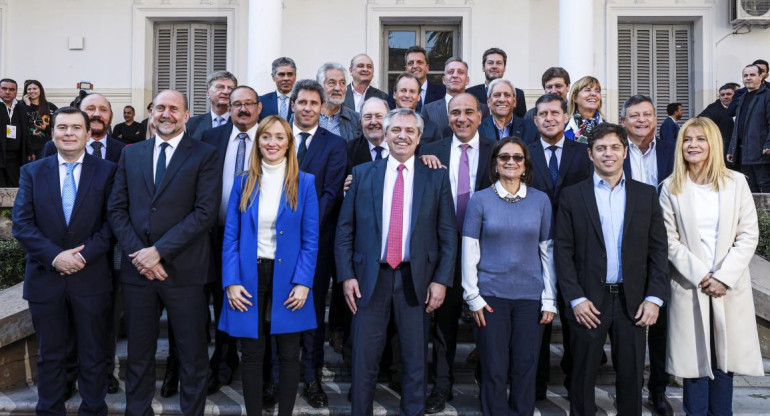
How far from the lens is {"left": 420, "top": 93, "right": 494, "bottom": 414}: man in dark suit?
4.35m

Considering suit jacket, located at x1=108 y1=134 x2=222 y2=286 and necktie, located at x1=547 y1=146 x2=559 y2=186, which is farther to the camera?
necktie, located at x1=547 y1=146 x2=559 y2=186

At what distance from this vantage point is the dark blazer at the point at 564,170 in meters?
4.43

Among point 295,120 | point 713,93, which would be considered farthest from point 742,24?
point 295,120

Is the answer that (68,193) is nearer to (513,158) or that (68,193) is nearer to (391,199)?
(391,199)

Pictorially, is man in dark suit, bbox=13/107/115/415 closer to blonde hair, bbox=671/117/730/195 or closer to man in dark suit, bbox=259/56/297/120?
man in dark suit, bbox=259/56/297/120

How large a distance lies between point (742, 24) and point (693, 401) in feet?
27.0

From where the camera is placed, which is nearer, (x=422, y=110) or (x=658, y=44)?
(x=422, y=110)

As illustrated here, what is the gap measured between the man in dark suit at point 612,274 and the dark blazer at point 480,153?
2.13 feet

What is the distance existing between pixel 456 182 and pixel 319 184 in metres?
0.93

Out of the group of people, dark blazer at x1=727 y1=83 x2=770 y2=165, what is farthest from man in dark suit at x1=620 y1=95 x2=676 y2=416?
dark blazer at x1=727 y1=83 x2=770 y2=165

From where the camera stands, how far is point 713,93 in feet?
34.2

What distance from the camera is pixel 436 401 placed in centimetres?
430

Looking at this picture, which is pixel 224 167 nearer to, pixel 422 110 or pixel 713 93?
pixel 422 110

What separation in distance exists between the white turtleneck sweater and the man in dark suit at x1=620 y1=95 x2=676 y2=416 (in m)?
2.37
